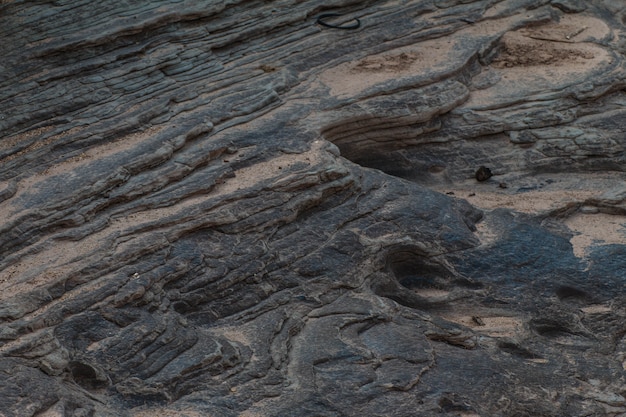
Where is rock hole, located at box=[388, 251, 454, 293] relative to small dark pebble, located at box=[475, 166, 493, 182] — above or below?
below

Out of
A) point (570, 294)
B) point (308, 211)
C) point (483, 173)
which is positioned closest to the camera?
point (308, 211)

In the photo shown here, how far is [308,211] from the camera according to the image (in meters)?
10.0

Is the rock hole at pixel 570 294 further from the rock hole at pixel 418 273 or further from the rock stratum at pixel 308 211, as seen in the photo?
the rock hole at pixel 418 273

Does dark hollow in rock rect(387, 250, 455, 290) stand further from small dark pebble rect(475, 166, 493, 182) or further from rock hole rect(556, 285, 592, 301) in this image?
small dark pebble rect(475, 166, 493, 182)

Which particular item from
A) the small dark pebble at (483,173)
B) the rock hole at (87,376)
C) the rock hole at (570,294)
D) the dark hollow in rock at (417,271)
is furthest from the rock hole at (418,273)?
the rock hole at (87,376)

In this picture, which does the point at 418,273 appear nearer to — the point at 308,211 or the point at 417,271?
the point at 417,271

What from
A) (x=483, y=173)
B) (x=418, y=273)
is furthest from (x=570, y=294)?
(x=483, y=173)

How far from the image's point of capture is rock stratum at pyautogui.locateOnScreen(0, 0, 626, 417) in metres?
8.24

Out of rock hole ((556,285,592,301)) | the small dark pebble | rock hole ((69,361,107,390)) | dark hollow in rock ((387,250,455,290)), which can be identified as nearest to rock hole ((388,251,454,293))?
dark hollow in rock ((387,250,455,290))

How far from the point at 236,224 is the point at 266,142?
141 centimetres

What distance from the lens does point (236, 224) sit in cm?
948

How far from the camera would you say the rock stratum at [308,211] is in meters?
8.24

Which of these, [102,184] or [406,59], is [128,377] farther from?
[406,59]

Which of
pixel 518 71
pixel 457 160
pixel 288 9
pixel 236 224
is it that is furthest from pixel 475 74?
pixel 236 224
